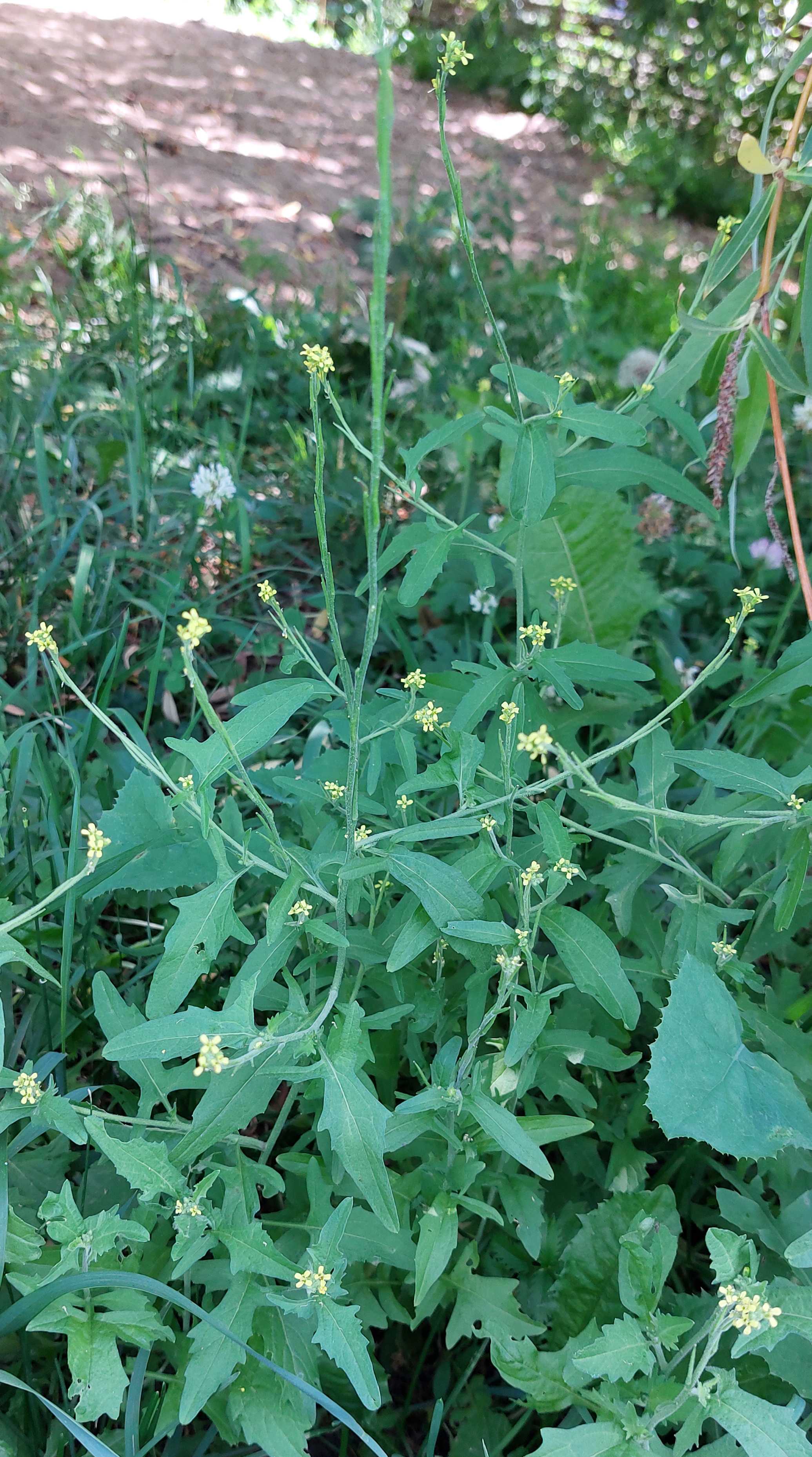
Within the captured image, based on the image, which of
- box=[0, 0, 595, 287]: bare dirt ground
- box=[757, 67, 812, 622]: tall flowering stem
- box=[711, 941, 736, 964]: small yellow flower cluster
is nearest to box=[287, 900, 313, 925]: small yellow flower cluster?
box=[711, 941, 736, 964]: small yellow flower cluster

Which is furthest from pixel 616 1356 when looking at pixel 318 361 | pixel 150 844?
pixel 318 361

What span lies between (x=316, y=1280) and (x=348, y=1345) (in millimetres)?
76

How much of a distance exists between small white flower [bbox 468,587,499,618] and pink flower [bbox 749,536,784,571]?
695 millimetres

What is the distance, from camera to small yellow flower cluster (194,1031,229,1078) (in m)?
0.94

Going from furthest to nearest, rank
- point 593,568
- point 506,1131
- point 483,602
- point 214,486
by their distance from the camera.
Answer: point 214,486 < point 483,602 < point 593,568 < point 506,1131

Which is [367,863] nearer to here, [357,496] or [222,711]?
[222,711]

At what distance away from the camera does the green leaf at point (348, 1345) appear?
41.1 inches

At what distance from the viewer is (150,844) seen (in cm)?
143

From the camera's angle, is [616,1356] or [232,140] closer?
[616,1356]

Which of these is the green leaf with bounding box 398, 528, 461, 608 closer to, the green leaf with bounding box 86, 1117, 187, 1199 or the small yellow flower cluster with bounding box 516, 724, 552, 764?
the small yellow flower cluster with bounding box 516, 724, 552, 764

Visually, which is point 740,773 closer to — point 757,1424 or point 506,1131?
point 506,1131

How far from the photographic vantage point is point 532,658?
1.37 meters

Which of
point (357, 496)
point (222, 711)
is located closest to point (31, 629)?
point (222, 711)

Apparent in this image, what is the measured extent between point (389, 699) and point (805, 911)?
768mm
